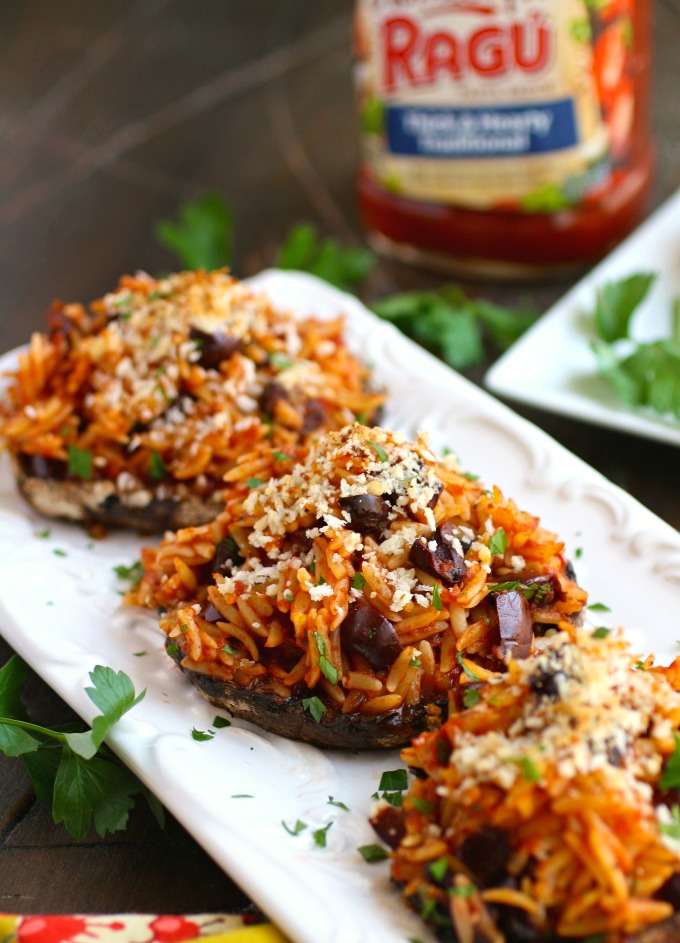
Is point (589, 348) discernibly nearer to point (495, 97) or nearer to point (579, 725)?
point (495, 97)

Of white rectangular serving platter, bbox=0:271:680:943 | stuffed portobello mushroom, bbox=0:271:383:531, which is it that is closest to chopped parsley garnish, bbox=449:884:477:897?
white rectangular serving platter, bbox=0:271:680:943

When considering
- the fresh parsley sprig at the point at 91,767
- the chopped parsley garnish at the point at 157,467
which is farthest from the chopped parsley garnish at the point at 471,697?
the chopped parsley garnish at the point at 157,467

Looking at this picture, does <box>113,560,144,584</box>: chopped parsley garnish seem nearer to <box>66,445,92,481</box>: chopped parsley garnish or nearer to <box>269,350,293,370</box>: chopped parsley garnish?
<box>66,445,92,481</box>: chopped parsley garnish

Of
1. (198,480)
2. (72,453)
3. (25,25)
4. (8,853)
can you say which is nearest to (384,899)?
(8,853)

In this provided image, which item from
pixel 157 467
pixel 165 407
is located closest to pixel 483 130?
pixel 165 407

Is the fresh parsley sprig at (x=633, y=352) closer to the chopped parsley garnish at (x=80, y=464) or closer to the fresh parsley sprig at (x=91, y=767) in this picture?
the chopped parsley garnish at (x=80, y=464)

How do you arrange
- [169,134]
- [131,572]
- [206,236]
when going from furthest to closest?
[169,134], [206,236], [131,572]

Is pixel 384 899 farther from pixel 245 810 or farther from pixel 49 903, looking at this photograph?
pixel 49 903
